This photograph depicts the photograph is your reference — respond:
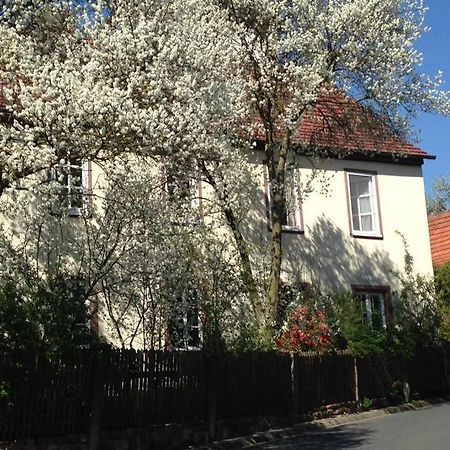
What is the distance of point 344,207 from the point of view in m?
22.0

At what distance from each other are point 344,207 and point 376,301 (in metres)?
3.11

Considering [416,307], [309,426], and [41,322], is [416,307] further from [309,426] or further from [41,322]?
[41,322]

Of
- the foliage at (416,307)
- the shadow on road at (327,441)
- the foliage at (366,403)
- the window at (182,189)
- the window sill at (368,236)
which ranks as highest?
the window sill at (368,236)

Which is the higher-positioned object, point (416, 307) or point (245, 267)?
point (245, 267)

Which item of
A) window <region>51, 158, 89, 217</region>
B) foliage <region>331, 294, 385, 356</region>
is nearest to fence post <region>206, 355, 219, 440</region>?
window <region>51, 158, 89, 217</region>

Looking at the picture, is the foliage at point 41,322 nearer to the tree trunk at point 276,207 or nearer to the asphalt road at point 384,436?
the asphalt road at point 384,436

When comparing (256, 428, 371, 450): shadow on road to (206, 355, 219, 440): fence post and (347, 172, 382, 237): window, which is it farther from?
(347, 172, 382, 237): window

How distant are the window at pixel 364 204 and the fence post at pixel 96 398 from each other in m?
12.7

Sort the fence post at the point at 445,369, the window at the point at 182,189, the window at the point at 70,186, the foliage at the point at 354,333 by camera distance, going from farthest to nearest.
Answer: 1. the fence post at the point at 445,369
2. the foliage at the point at 354,333
3. the window at the point at 182,189
4. the window at the point at 70,186

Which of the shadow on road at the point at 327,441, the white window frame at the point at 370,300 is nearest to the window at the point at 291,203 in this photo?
the white window frame at the point at 370,300

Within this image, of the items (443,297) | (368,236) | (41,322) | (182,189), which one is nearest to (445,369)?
(443,297)

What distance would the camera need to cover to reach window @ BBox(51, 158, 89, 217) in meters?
10.7

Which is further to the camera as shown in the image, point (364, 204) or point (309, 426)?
point (364, 204)

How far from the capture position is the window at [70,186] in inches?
422
